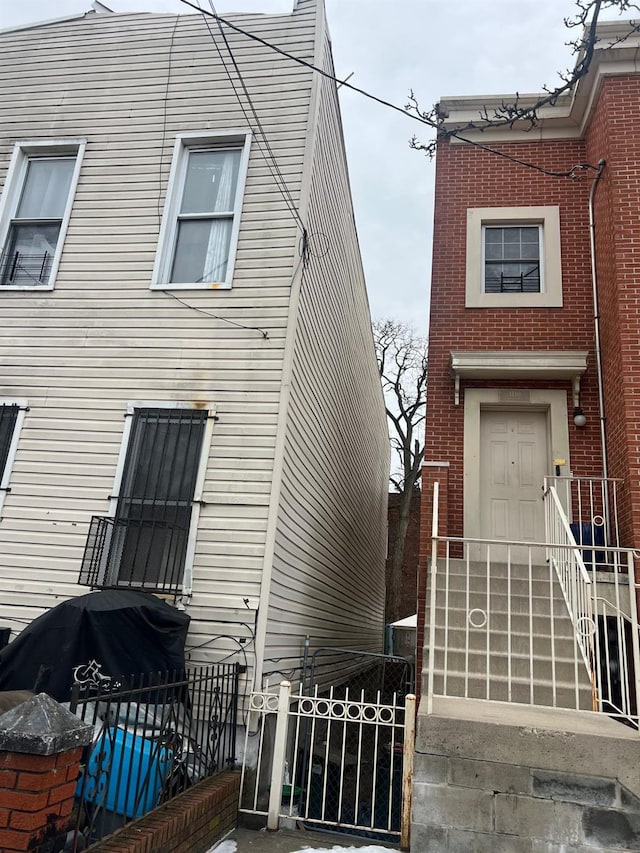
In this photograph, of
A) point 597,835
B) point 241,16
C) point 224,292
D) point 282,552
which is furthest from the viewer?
point 241,16

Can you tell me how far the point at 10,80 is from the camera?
8.69 m

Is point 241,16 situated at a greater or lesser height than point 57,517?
greater

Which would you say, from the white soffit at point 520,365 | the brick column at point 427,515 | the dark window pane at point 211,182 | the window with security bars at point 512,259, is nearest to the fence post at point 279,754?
the brick column at point 427,515

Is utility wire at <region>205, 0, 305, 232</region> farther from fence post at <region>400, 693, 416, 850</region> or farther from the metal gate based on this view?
fence post at <region>400, 693, 416, 850</region>

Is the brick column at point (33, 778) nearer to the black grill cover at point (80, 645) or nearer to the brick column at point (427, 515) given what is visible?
the black grill cover at point (80, 645)

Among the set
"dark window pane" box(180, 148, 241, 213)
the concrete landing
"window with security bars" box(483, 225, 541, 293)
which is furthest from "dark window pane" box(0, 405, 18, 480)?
"window with security bars" box(483, 225, 541, 293)

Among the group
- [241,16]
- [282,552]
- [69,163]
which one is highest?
[241,16]

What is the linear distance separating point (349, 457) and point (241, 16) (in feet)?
23.8

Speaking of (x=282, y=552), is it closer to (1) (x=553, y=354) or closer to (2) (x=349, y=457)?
(1) (x=553, y=354)

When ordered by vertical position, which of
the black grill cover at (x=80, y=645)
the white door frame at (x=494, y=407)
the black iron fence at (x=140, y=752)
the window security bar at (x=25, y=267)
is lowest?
the black iron fence at (x=140, y=752)

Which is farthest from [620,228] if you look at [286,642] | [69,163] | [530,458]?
[69,163]

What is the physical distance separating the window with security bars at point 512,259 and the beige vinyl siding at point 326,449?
2.33 m

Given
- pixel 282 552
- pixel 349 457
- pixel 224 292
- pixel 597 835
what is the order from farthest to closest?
pixel 349 457 < pixel 224 292 < pixel 282 552 < pixel 597 835

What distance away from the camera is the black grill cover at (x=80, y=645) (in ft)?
16.0
